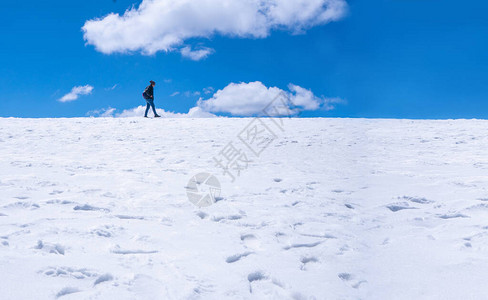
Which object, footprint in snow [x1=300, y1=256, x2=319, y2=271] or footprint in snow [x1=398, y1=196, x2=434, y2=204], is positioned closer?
footprint in snow [x1=300, y1=256, x2=319, y2=271]

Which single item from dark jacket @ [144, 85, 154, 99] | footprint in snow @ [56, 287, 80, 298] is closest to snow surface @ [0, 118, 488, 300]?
footprint in snow @ [56, 287, 80, 298]

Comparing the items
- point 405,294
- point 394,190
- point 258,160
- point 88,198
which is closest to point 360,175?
point 394,190

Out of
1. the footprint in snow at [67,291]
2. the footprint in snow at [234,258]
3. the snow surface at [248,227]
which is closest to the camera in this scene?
the footprint in snow at [67,291]

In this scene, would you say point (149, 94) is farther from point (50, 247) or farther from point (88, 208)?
point (50, 247)

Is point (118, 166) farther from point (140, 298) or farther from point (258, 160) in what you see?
point (140, 298)

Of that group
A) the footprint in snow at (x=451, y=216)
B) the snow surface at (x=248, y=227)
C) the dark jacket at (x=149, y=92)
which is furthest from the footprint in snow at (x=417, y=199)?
the dark jacket at (x=149, y=92)

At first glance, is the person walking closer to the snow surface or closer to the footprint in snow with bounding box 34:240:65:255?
the snow surface

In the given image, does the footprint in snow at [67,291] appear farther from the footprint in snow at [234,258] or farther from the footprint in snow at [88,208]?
the footprint in snow at [88,208]

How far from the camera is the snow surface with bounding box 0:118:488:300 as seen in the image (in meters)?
3.23

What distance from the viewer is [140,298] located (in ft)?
9.59

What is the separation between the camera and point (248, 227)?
477 cm

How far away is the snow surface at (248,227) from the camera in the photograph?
323 centimetres

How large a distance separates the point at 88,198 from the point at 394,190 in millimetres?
5750

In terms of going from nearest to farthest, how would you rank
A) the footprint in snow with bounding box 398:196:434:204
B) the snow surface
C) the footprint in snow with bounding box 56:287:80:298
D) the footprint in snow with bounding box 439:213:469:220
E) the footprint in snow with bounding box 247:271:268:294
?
1. the footprint in snow with bounding box 56:287:80:298
2. the snow surface
3. the footprint in snow with bounding box 247:271:268:294
4. the footprint in snow with bounding box 439:213:469:220
5. the footprint in snow with bounding box 398:196:434:204
